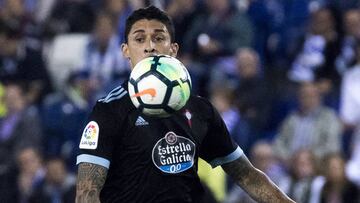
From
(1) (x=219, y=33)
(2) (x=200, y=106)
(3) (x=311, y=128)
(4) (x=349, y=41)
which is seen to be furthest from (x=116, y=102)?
(1) (x=219, y=33)

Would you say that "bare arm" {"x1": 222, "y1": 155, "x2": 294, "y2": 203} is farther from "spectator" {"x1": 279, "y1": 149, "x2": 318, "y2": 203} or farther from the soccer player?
"spectator" {"x1": 279, "y1": 149, "x2": 318, "y2": 203}

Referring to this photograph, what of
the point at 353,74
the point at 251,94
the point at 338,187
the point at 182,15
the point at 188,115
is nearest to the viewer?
the point at 188,115

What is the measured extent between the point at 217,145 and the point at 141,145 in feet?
1.90

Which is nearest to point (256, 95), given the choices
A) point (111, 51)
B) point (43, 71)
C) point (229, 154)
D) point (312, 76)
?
point (312, 76)

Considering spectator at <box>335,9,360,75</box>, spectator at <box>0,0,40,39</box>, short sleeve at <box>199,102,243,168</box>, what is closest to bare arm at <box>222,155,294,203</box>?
short sleeve at <box>199,102,243,168</box>

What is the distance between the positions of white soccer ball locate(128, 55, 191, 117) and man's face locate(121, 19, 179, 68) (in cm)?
31

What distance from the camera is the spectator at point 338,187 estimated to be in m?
11.1

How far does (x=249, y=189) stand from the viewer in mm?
6145

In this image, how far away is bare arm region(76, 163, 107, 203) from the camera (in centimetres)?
555

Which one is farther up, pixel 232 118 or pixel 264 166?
pixel 232 118

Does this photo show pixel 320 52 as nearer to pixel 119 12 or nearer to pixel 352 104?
pixel 352 104

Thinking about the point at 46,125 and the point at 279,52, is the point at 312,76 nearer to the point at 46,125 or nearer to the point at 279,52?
the point at 279,52

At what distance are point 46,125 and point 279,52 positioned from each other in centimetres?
301

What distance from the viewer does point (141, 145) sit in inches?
224
